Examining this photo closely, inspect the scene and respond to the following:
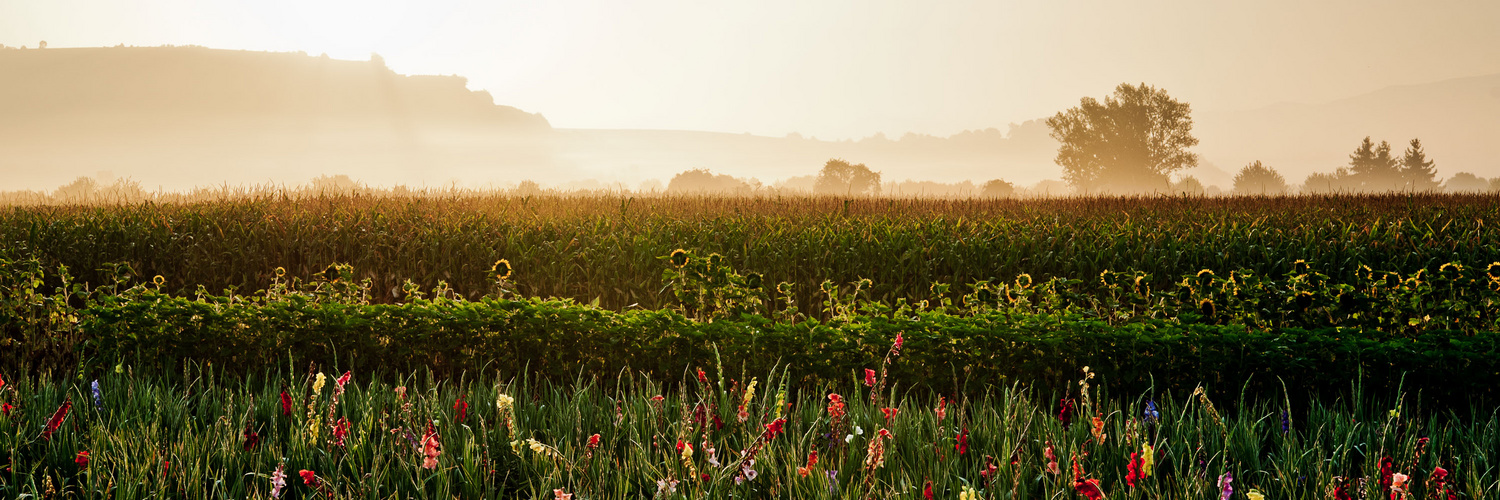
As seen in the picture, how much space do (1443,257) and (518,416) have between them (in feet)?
29.6

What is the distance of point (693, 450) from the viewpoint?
3.48m

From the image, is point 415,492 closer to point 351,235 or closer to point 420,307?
point 420,307

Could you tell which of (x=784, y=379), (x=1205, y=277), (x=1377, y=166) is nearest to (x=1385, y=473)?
(x=784, y=379)

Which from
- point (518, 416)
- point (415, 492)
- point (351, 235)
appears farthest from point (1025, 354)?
point (351, 235)

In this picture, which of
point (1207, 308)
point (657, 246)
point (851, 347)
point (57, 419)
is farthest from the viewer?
point (657, 246)

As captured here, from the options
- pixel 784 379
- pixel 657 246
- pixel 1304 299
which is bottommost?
pixel 784 379

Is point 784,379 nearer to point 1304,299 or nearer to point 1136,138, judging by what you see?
point 1304,299

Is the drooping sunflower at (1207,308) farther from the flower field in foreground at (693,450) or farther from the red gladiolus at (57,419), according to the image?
the red gladiolus at (57,419)

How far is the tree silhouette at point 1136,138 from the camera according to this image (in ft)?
154

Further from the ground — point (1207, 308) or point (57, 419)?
point (1207, 308)

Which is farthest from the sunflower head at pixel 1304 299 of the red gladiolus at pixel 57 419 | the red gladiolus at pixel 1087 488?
the red gladiolus at pixel 57 419

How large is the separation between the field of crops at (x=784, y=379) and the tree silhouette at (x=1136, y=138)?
41679mm

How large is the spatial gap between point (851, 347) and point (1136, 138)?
48.1 m

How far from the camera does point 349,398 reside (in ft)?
13.8
